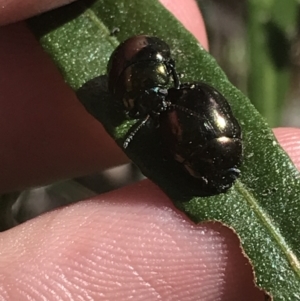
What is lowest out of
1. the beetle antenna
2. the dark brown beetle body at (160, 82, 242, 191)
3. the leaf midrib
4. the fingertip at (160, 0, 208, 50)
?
the leaf midrib

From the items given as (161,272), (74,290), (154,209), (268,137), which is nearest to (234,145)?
(268,137)

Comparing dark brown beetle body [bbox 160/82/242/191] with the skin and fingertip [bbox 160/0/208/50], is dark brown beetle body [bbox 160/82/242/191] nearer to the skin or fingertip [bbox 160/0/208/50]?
the skin

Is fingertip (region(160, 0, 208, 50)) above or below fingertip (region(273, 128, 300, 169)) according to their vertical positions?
above

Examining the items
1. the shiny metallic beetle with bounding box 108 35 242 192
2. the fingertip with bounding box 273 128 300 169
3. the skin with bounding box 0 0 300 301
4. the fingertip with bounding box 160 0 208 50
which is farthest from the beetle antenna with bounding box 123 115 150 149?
the fingertip with bounding box 160 0 208 50

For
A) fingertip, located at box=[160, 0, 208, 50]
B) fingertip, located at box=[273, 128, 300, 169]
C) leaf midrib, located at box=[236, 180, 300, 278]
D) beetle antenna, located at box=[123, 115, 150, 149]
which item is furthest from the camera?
fingertip, located at box=[160, 0, 208, 50]

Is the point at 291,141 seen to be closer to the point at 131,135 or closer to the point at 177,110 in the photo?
the point at 177,110

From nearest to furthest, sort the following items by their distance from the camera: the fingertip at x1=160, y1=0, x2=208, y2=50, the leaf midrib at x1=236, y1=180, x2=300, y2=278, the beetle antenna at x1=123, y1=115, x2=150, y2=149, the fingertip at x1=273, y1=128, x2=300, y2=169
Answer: the leaf midrib at x1=236, y1=180, x2=300, y2=278, the beetle antenna at x1=123, y1=115, x2=150, y2=149, the fingertip at x1=273, y1=128, x2=300, y2=169, the fingertip at x1=160, y1=0, x2=208, y2=50

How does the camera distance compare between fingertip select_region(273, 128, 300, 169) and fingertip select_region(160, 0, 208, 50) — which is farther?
fingertip select_region(160, 0, 208, 50)

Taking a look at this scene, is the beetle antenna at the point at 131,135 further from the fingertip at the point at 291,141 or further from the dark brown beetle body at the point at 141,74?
the fingertip at the point at 291,141

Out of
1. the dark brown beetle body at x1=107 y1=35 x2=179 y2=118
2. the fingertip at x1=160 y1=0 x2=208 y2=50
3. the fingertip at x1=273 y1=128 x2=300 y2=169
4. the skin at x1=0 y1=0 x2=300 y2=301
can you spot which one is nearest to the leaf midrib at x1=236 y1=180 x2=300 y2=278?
the skin at x1=0 y1=0 x2=300 y2=301

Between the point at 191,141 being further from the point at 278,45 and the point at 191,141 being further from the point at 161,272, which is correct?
the point at 278,45
